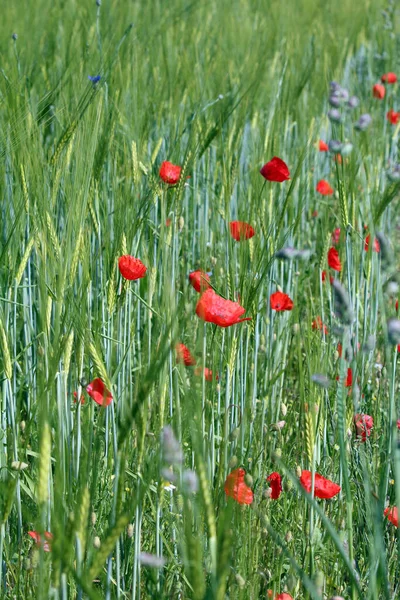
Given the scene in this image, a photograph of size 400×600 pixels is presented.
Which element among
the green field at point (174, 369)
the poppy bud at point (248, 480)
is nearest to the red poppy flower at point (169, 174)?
the green field at point (174, 369)

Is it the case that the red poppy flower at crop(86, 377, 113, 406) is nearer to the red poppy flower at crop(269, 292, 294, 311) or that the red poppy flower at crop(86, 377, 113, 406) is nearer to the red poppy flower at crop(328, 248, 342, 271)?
the red poppy flower at crop(269, 292, 294, 311)

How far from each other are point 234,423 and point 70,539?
0.62 metres

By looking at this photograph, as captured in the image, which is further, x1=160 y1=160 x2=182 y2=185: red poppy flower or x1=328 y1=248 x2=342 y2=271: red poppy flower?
x1=328 y1=248 x2=342 y2=271: red poppy flower

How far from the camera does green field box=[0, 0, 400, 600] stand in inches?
31.5

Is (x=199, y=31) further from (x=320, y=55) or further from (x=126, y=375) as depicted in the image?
(x=126, y=375)

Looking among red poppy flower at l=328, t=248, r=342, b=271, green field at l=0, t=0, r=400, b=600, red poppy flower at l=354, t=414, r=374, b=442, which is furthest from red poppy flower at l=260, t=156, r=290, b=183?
red poppy flower at l=354, t=414, r=374, b=442

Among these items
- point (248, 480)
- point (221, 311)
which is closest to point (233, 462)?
point (248, 480)

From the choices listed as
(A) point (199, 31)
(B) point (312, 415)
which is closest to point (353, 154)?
(B) point (312, 415)

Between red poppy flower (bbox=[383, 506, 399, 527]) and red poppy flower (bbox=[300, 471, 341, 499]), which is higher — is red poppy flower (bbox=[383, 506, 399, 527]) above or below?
below

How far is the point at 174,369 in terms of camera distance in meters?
1.36

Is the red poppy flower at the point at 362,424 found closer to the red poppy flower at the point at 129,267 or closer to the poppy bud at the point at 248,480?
the poppy bud at the point at 248,480

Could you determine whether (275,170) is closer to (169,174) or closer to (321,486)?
(169,174)

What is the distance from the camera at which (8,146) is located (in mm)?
1159

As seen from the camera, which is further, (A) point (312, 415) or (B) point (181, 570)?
(B) point (181, 570)
